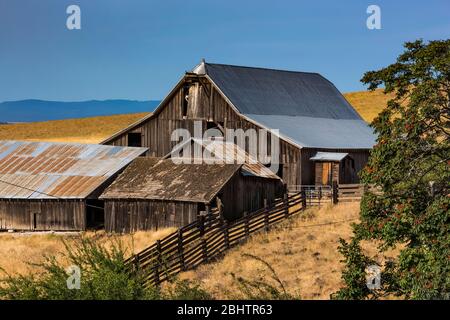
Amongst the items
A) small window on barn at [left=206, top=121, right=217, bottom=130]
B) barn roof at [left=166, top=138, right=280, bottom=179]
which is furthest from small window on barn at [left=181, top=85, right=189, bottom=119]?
barn roof at [left=166, top=138, right=280, bottom=179]

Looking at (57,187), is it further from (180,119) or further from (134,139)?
(180,119)

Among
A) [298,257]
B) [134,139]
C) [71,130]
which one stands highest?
[71,130]

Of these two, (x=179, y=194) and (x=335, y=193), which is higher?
(x=335, y=193)

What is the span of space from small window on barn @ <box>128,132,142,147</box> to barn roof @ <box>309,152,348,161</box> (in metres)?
12.2

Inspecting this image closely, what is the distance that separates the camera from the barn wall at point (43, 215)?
4091 cm

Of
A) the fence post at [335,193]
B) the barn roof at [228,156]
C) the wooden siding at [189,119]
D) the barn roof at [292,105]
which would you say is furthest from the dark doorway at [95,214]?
the fence post at [335,193]

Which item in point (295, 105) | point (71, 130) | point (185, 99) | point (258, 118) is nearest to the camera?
point (258, 118)

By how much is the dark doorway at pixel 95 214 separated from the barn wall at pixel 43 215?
0.67 m

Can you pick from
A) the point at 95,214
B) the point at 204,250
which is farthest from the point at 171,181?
the point at 204,250

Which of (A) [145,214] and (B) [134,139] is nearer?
(A) [145,214]

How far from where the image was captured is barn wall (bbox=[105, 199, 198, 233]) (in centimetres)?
3762

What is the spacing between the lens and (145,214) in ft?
128

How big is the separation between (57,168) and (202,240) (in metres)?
16.2
